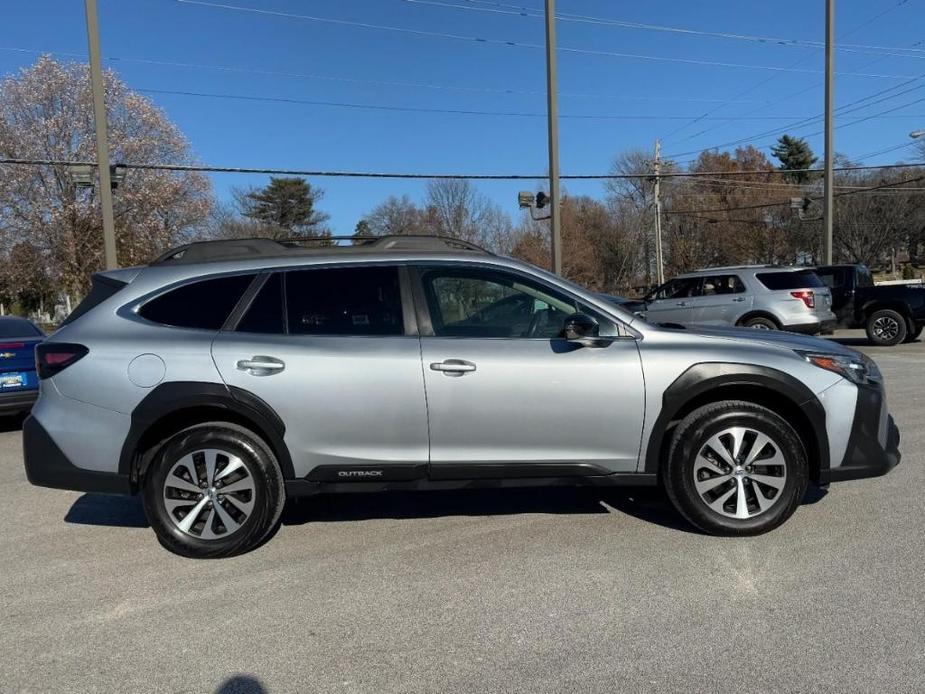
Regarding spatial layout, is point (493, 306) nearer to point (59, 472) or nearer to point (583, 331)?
point (583, 331)

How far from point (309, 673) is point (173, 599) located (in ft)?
3.68

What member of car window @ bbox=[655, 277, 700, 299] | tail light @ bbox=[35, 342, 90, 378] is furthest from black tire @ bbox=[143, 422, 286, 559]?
car window @ bbox=[655, 277, 700, 299]

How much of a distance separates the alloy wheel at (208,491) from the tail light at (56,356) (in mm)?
855

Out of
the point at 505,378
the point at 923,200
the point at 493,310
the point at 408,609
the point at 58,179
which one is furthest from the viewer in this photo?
the point at 923,200

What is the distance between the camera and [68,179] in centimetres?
2306

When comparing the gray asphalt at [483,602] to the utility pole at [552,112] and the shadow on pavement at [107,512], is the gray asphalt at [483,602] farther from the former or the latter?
the utility pole at [552,112]

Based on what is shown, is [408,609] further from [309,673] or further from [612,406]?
[612,406]

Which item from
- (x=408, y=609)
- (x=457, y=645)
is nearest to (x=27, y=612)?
(x=408, y=609)

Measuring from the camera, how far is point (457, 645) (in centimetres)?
304

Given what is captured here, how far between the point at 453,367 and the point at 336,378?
0.68 meters

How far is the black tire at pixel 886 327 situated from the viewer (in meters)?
15.0

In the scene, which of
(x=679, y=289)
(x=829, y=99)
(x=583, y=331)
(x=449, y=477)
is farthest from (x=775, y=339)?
(x=829, y=99)

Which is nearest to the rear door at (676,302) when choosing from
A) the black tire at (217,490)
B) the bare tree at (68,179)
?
the black tire at (217,490)

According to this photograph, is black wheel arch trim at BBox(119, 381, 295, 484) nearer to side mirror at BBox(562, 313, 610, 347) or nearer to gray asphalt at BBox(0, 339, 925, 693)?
gray asphalt at BBox(0, 339, 925, 693)
